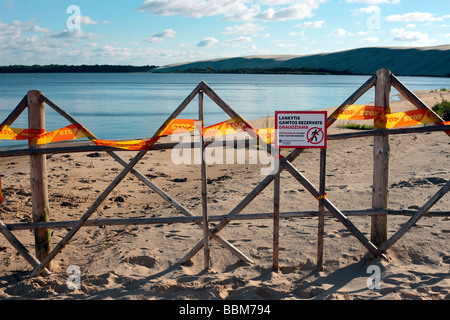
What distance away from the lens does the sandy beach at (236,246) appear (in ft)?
14.1

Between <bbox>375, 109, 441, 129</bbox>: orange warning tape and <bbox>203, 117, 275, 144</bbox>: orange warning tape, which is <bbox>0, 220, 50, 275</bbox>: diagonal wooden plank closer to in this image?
<bbox>203, 117, 275, 144</bbox>: orange warning tape

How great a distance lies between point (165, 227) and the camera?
20.3 ft

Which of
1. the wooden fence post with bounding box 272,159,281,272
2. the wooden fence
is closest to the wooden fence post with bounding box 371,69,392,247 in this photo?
the wooden fence

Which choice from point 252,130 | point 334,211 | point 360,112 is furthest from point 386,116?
point 252,130

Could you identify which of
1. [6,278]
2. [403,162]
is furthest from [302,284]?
[403,162]

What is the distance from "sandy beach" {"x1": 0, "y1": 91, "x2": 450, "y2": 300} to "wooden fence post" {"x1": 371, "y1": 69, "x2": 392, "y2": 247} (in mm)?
285

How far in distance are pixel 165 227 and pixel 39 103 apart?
2457mm

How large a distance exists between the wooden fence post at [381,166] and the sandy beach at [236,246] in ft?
0.94

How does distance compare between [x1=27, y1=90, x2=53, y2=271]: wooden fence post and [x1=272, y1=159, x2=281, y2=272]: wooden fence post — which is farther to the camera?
[x1=27, y1=90, x2=53, y2=271]: wooden fence post

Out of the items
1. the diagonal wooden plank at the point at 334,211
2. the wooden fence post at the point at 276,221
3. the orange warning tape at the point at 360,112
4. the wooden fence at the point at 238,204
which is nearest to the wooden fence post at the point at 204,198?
the wooden fence at the point at 238,204

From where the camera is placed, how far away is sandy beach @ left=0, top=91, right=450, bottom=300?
14.1ft

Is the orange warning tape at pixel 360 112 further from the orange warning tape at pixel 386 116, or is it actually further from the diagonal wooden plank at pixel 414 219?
the diagonal wooden plank at pixel 414 219

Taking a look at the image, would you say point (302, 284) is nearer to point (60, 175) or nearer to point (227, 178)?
point (227, 178)

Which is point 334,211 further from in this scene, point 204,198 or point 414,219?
point 204,198
